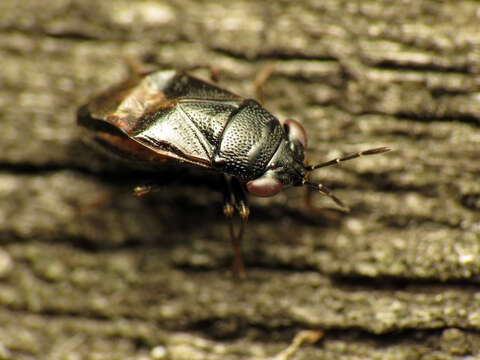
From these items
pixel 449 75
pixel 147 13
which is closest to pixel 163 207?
pixel 147 13

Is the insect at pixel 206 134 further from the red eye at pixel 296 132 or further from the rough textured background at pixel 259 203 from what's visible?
the rough textured background at pixel 259 203

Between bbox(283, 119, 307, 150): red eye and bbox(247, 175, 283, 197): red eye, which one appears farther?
bbox(283, 119, 307, 150): red eye

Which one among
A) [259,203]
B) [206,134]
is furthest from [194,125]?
[259,203]

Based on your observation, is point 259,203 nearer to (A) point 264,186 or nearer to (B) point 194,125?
(A) point 264,186

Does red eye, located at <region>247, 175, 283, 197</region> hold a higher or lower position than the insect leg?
higher

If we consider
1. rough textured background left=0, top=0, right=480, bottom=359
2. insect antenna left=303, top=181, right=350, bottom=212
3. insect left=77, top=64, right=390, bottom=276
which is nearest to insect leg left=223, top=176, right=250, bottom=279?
insect left=77, top=64, right=390, bottom=276

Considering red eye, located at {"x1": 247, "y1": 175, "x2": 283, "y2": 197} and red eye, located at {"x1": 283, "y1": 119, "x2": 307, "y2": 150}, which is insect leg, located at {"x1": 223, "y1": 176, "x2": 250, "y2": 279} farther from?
red eye, located at {"x1": 283, "y1": 119, "x2": 307, "y2": 150}

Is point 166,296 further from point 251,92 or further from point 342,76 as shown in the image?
point 342,76
